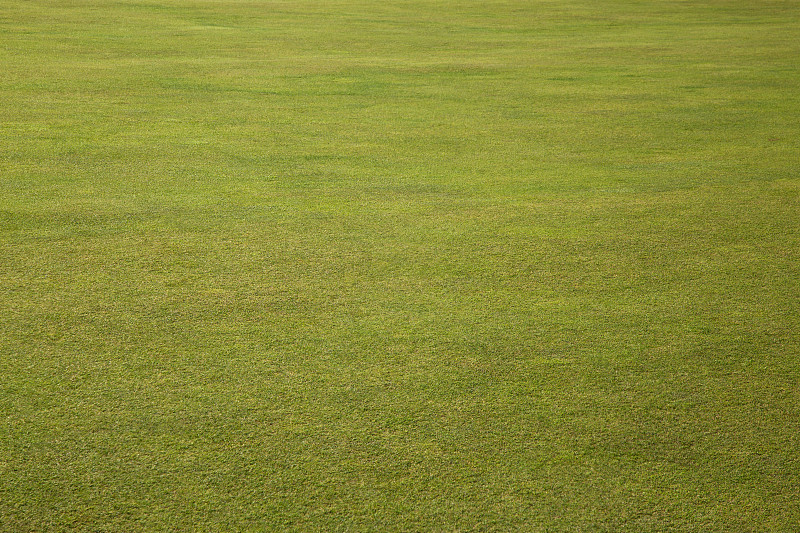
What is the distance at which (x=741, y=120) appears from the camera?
18.8 ft

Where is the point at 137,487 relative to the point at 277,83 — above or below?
below

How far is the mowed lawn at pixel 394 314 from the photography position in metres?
1.77

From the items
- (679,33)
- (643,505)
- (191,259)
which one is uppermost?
(679,33)

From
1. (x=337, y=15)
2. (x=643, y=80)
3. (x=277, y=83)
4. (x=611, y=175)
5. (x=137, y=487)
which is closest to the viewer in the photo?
(x=137, y=487)

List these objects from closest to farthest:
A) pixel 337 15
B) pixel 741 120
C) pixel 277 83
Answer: pixel 741 120
pixel 277 83
pixel 337 15

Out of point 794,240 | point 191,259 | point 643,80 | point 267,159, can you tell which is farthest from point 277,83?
point 794,240

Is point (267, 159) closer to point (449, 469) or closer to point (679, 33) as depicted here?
point (449, 469)

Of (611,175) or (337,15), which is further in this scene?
(337,15)

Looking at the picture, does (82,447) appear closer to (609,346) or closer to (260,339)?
(260,339)

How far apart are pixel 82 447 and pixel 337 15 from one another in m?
11.3

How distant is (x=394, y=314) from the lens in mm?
2564

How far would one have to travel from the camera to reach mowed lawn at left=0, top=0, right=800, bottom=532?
1.77 meters

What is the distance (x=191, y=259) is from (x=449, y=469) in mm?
1515

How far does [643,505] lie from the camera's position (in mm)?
1739
